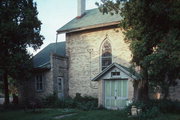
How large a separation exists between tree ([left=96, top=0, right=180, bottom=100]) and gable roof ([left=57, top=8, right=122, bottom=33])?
6196mm

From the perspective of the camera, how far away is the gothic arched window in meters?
21.2

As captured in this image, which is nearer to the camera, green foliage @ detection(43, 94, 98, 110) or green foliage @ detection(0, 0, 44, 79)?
green foliage @ detection(43, 94, 98, 110)

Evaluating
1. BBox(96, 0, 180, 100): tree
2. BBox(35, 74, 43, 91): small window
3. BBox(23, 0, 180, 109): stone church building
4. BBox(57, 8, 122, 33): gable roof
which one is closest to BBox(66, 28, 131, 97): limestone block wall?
BBox(23, 0, 180, 109): stone church building

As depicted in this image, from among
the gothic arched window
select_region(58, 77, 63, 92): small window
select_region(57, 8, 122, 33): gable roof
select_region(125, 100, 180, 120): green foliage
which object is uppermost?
select_region(57, 8, 122, 33): gable roof

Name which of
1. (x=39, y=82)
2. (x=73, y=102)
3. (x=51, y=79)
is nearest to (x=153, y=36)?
(x=73, y=102)

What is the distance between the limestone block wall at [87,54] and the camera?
67.8 ft

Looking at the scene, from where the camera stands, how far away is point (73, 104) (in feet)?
63.6

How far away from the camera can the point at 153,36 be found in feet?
44.6

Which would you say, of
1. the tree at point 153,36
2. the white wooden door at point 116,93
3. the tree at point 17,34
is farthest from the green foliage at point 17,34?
the tree at point 153,36

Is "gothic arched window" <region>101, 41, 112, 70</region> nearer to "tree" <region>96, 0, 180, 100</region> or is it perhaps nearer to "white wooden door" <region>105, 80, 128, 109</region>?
"white wooden door" <region>105, 80, 128, 109</region>

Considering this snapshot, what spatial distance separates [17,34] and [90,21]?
24.8ft

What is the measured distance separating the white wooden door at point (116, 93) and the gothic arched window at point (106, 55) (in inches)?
119

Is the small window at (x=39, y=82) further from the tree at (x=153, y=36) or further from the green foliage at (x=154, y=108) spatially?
the green foliage at (x=154, y=108)

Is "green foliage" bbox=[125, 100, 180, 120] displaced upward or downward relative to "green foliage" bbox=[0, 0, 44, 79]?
downward
